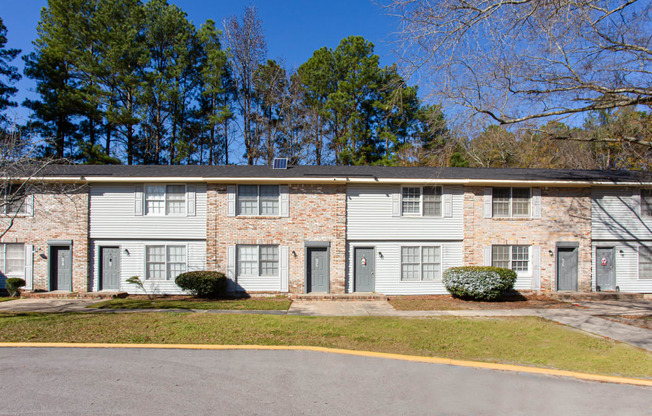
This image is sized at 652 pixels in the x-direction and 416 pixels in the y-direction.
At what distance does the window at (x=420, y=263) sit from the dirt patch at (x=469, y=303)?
2.90 ft

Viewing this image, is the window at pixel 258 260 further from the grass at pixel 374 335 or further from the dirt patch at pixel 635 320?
the dirt patch at pixel 635 320

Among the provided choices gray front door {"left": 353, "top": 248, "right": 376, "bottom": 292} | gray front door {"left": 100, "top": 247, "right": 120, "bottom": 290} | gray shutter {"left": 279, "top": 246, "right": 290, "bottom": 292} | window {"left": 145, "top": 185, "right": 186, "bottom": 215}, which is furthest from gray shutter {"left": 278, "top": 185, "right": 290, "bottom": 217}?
gray front door {"left": 100, "top": 247, "right": 120, "bottom": 290}

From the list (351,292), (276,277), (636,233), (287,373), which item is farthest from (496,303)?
(287,373)

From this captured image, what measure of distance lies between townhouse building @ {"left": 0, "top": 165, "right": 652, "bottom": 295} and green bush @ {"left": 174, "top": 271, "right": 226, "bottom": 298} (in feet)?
2.29

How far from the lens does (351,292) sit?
1529cm

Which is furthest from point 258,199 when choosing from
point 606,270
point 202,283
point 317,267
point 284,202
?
point 606,270

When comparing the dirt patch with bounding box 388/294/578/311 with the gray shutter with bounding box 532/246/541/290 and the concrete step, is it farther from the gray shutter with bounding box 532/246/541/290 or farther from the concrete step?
the concrete step

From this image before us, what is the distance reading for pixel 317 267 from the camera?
50.3ft

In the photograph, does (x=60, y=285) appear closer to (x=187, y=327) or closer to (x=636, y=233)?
(x=187, y=327)

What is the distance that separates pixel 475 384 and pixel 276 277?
10.1m

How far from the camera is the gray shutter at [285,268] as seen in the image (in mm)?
15094

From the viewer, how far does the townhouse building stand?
15.2 m

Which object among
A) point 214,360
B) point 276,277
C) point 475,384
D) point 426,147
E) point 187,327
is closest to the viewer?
point 475,384

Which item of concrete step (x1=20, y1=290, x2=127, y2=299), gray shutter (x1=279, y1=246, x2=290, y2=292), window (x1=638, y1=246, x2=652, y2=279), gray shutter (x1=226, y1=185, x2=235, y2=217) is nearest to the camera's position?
concrete step (x1=20, y1=290, x2=127, y2=299)
